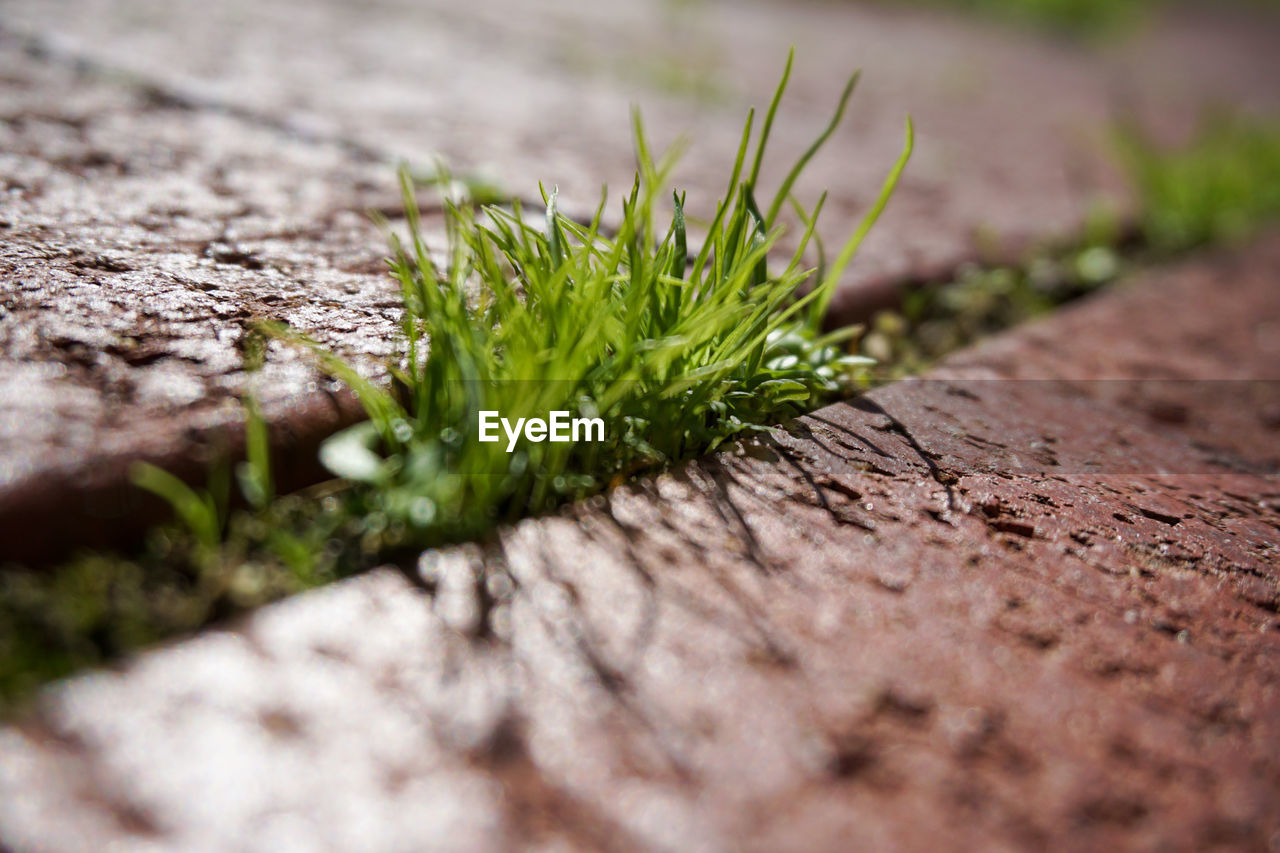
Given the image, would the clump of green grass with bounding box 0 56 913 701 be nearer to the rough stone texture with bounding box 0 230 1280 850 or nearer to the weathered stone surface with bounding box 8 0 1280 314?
the rough stone texture with bounding box 0 230 1280 850

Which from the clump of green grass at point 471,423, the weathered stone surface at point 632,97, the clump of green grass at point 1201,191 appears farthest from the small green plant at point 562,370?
the clump of green grass at point 1201,191

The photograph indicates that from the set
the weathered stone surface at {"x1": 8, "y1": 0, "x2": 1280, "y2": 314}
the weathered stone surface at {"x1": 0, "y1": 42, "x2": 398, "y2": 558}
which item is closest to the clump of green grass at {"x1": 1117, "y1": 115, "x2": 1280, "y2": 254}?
the weathered stone surface at {"x1": 8, "y1": 0, "x2": 1280, "y2": 314}

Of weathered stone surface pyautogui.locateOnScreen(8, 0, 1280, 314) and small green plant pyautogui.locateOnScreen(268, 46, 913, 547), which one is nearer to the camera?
small green plant pyautogui.locateOnScreen(268, 46, 913, 547)

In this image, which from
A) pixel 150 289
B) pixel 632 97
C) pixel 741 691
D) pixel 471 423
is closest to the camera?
pixel 741 691

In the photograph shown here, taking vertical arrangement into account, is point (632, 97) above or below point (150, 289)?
above

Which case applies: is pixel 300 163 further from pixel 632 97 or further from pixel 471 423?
pixel 632 97

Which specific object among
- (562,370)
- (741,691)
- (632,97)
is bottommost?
(741,691)

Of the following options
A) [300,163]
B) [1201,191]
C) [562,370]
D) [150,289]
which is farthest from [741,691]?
[1201,191]

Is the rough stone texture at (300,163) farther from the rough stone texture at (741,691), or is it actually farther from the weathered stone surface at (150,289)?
the rough stone texture at (741,691)
